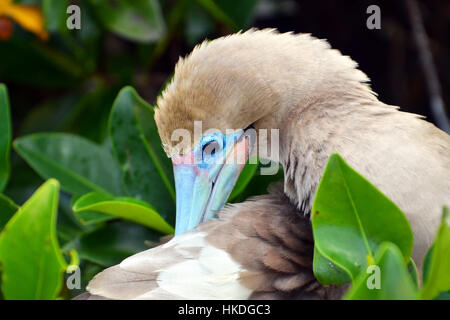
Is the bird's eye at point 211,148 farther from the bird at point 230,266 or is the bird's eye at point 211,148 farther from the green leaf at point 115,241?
the green leaf at point 115,241

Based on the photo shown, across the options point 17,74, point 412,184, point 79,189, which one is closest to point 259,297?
point 412,184

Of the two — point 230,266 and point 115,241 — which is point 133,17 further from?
point 230,266

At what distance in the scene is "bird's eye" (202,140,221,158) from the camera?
4.52ft

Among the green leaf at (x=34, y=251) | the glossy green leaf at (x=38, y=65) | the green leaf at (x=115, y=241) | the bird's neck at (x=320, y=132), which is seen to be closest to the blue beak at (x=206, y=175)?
→ the bird's neck at (x=320, y=132)

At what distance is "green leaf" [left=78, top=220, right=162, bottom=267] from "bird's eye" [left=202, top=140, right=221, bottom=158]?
31cm

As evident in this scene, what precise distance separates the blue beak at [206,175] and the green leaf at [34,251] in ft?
1.13

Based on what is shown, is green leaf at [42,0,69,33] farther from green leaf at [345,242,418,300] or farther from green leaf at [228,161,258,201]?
green leaf at [345,242,418,300]

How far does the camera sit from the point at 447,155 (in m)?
1.29

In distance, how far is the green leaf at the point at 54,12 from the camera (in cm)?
191

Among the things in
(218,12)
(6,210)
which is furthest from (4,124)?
(218,12)

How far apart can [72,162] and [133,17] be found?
1.66 ft

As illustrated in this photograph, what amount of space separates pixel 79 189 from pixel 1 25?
2.16ft

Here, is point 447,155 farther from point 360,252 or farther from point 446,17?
point 446,17

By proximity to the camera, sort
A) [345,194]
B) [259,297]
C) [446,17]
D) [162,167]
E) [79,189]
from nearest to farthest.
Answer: [345,194], [259,297], [162,167], [79,189], [446,17]
